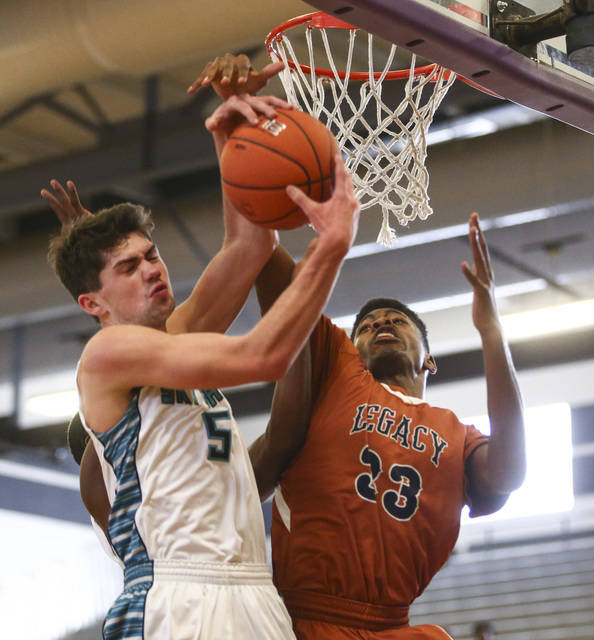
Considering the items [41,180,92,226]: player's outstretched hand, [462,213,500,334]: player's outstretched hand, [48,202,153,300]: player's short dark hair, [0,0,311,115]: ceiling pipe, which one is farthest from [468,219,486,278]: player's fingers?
[0,0,311,115]: ceiling pipe

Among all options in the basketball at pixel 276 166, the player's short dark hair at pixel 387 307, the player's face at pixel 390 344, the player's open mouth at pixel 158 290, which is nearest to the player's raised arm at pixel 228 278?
the player's open mouth at pixel 158 290

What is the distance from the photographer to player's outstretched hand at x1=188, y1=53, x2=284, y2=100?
113 inches

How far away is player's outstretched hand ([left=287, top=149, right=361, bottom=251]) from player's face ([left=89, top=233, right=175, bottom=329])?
523 millimetres

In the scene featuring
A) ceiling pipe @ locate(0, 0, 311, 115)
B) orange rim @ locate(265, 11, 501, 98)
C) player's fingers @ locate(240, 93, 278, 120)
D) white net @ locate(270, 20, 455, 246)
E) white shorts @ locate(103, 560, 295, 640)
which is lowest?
white shorts @ locate(103, 560, 295, 640)

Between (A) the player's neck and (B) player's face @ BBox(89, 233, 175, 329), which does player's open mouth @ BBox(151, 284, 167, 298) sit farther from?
(A) the player's neck

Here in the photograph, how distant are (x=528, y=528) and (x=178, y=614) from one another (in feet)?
35.6

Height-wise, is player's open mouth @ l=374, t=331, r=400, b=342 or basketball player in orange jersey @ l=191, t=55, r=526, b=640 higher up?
player's open mouth @ l=374, t=331, r=400, b=342

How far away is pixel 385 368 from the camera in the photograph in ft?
12.2

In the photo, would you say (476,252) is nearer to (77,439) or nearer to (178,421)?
(178,421)

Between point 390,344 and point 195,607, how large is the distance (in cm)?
140

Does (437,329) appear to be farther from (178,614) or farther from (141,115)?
(178,614)

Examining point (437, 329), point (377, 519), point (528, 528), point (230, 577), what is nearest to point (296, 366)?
Answer: point (377, 519)

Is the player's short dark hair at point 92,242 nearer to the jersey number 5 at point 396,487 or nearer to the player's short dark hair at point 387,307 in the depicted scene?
the jersey number 5 at point 396,487

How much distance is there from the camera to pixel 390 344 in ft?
12.3
